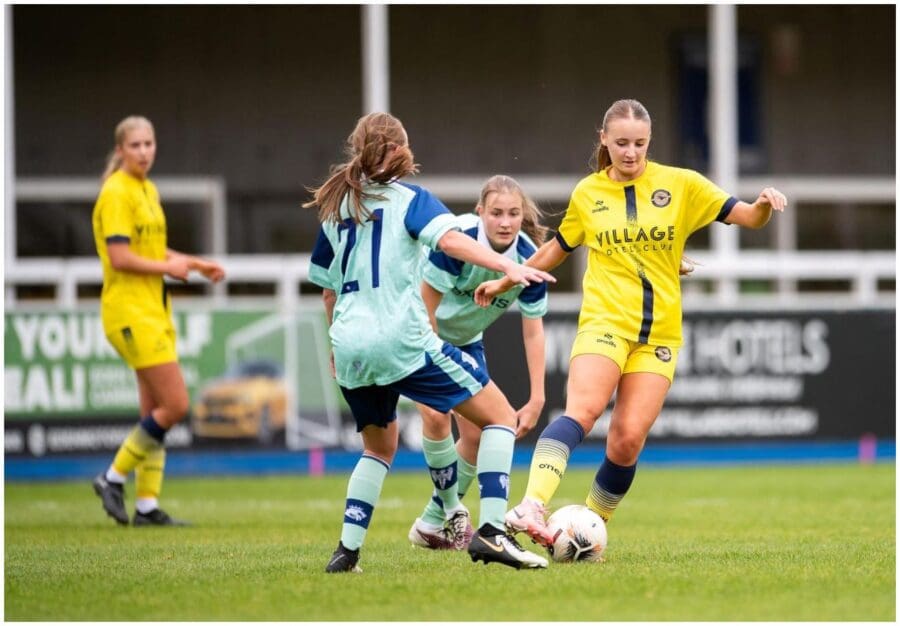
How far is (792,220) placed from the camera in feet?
80.3

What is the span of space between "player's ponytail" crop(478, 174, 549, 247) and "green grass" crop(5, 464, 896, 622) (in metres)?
1.61

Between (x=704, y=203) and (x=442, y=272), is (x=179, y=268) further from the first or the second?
(x=704, y=203)

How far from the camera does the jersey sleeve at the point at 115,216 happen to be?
9.74m

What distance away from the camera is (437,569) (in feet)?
22.1

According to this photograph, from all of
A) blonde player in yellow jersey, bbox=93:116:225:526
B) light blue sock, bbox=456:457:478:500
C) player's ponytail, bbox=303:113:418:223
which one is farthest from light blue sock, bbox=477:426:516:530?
blonde player in yellow jersey, bbox=93:116:225:526

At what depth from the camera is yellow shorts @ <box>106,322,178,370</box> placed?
32.3 ft

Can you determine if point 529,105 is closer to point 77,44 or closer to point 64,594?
point 77,44

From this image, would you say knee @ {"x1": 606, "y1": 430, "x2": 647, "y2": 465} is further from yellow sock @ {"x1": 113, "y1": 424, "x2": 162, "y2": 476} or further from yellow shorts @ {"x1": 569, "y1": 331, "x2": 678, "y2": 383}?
yellow sock @ {"x1": 113, "y1": 424, "x2": 162, "y2": 476}

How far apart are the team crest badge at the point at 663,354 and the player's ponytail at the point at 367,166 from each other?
4.50 ft

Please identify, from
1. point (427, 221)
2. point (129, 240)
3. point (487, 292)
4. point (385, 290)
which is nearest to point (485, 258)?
point (427, 221)

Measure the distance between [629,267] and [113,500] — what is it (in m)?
4.27

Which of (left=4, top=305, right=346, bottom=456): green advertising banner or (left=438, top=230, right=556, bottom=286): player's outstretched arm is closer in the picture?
(left=438, top=230, right=556, bottom=286): player's outstretched arm

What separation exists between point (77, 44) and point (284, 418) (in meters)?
9.66

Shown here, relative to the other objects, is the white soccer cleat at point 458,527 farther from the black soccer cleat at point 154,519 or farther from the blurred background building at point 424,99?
the blurred background building at point 424,99
